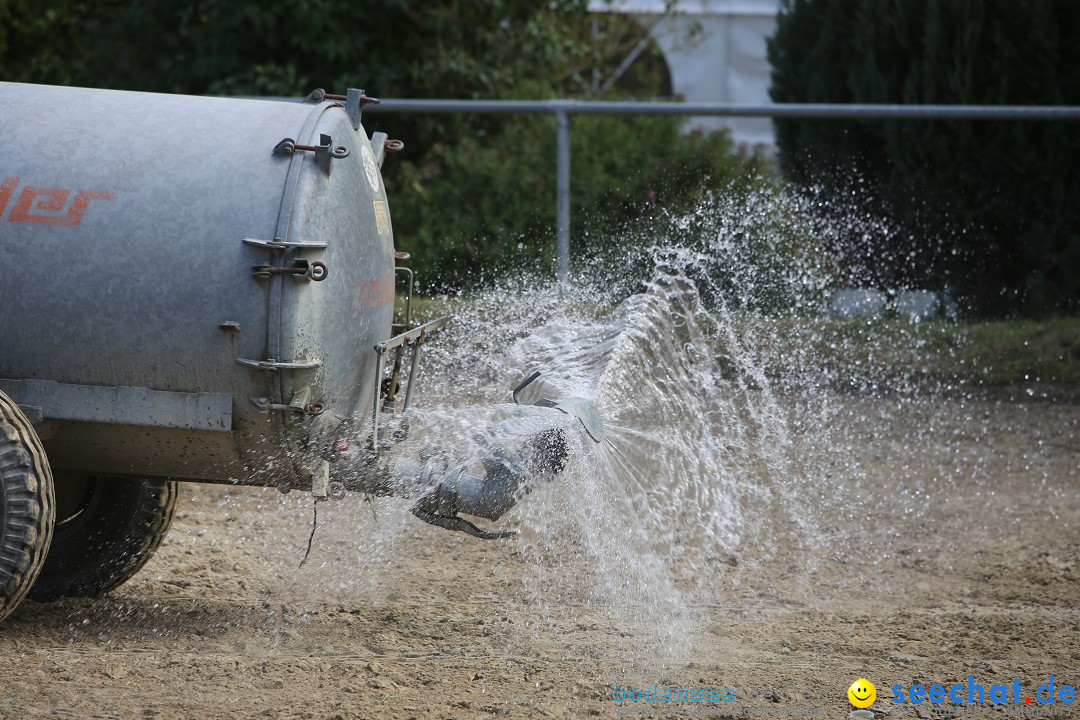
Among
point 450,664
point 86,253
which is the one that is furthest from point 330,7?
point 450,664

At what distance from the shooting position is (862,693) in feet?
11.5

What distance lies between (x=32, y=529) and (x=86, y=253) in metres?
0.77

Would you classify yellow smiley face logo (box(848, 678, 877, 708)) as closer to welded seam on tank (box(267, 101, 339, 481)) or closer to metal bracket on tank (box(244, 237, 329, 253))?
welded seam on tank (box(267, 101, 339, 481))

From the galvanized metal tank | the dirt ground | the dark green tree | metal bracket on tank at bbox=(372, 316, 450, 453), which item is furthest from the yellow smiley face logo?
the dark green tree

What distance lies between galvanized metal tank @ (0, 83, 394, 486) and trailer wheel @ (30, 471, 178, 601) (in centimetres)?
54

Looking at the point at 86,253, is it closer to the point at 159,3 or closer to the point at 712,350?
the point at 712,350

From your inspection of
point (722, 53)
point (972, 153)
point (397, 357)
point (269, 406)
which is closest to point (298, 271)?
point (269, 406)

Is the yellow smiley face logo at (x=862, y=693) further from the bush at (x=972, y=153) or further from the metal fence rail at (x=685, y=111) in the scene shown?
the bush at (x=972, y=153)

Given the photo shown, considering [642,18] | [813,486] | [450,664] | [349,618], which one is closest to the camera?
[450,664]

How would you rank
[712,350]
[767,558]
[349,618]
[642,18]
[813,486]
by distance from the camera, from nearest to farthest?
[349,618]
[767,558]
[813,486]
[712,350]
[642,18]

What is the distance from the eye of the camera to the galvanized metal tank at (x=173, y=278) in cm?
348

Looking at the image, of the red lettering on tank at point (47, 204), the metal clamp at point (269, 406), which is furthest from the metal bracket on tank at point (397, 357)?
the red lettering on tank at point (47, 204)

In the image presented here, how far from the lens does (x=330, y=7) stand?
8.48 meters

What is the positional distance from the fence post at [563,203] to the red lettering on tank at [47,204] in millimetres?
3671
